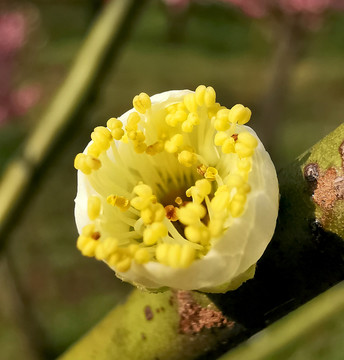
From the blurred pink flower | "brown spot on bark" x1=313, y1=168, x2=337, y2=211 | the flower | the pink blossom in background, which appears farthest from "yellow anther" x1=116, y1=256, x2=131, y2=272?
the pink blossom in background

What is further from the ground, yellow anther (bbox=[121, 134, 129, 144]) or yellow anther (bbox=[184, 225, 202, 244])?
yellow anther (bbox=[121, 134, 129, 144])

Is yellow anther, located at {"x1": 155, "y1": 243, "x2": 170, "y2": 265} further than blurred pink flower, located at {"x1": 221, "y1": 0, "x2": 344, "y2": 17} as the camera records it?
No

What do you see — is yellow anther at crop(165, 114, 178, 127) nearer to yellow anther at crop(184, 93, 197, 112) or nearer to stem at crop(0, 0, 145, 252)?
yellow anther at crop(184, 93, 197, 112)

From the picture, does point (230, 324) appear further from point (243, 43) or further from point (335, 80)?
point (243, 43)

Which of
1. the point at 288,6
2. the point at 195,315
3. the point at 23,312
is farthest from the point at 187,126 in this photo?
the point at 288,6

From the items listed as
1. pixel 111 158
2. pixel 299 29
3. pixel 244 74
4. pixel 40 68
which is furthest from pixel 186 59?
pixel 111 158

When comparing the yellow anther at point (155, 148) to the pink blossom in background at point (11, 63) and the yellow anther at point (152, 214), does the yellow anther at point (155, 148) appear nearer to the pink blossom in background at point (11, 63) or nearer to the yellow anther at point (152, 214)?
the yellow anther at point (152, 214)

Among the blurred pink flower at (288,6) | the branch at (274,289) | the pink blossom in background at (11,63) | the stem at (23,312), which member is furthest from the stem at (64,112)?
the pink blossom in background at (11,63)
